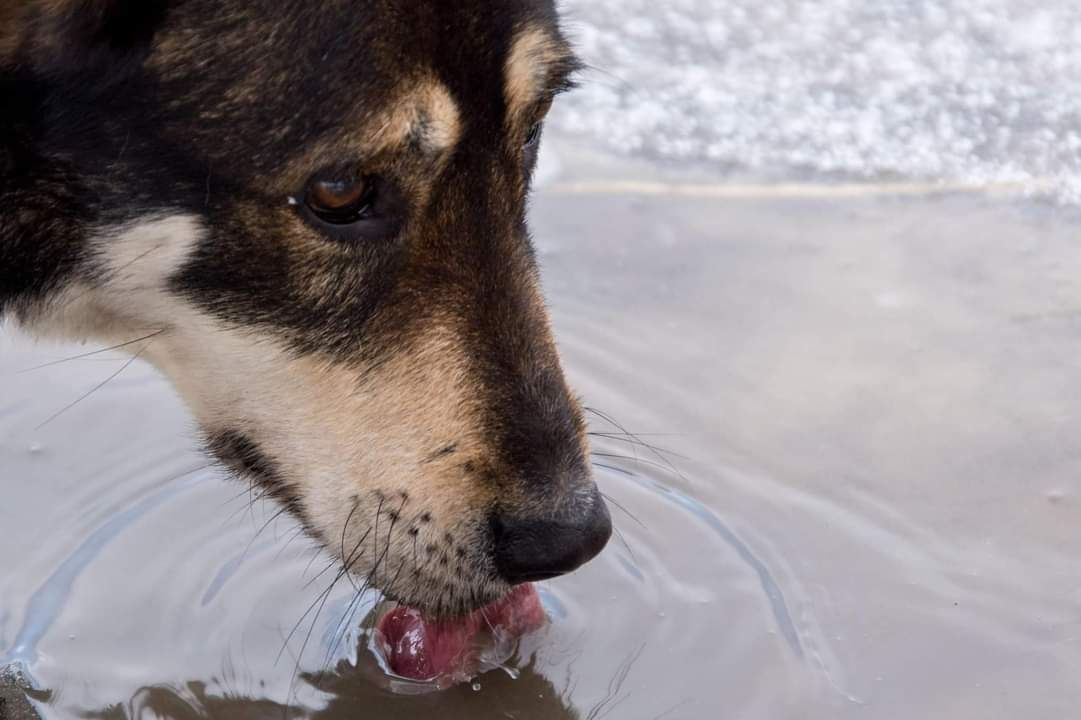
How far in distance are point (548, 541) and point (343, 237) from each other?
0.82 m

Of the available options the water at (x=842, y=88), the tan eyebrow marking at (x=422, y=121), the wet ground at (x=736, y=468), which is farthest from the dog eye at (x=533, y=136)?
the water at (x=842, y=88)

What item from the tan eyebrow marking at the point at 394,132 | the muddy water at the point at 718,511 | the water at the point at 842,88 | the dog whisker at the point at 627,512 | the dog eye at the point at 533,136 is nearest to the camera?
the tan eyebrow marking at the point at 394,132

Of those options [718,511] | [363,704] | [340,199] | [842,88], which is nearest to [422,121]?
[340,199]

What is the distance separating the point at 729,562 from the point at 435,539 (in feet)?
3.83

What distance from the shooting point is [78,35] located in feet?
10.8

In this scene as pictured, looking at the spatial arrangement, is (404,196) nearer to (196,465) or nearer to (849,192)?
(196,465)

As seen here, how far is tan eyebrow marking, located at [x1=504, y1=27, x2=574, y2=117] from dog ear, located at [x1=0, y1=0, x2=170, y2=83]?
78 centimetres

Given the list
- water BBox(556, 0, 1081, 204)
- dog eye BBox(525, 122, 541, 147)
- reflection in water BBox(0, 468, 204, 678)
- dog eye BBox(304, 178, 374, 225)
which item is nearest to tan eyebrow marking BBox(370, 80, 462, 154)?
dog eye BBox(304, 178, 374, 225)

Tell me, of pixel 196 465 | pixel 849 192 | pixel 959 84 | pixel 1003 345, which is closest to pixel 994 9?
pixel 959 84

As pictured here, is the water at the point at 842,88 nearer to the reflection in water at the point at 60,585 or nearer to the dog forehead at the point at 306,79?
the reflection in water at the point at 60,585

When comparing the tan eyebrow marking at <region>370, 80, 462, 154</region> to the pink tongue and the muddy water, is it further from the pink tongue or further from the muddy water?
the muddy water

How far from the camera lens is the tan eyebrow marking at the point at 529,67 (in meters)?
→ 3.42

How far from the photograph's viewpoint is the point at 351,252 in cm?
337

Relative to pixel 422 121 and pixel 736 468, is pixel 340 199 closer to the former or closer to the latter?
pixel 422 121
